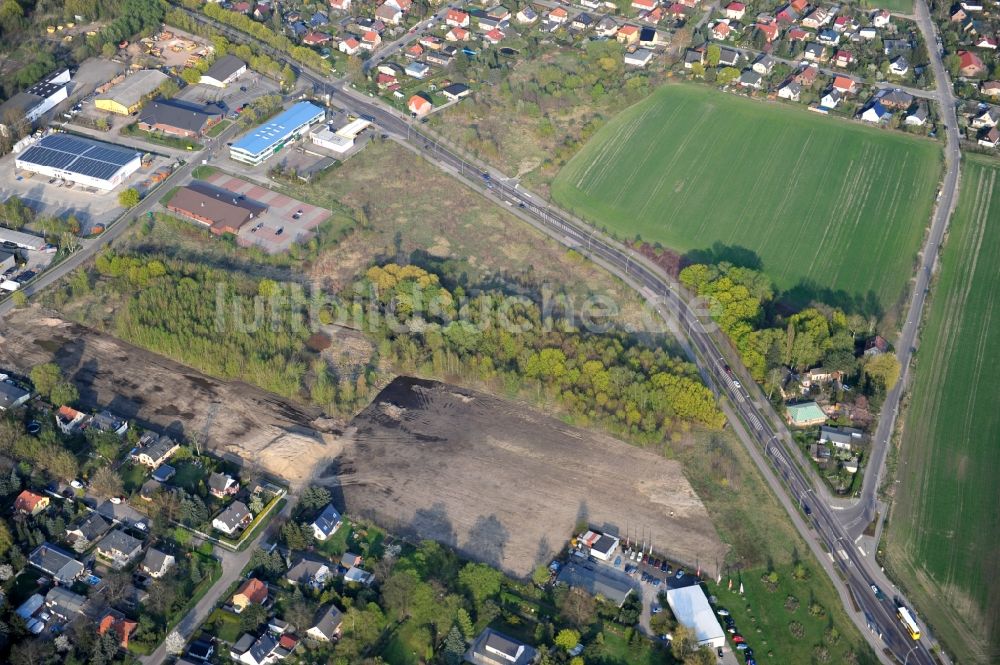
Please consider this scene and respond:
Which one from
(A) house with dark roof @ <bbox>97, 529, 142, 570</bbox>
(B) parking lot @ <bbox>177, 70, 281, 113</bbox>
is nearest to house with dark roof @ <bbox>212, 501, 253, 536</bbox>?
(A) house with dark roof @ <bbox>97, 529, 142, 570</bbox>

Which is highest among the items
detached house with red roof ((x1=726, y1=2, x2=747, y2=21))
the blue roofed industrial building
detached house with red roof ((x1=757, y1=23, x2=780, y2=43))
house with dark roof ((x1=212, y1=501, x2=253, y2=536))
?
detached house with red roof ((x1=726, y1=2, x2=747, y2=21))

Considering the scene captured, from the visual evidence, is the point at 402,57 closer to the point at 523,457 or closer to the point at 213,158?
the point at 213,158

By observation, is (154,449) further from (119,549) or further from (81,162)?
(81,162)

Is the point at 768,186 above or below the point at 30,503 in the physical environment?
above

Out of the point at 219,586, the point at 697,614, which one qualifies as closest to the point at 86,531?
the point at 219,586

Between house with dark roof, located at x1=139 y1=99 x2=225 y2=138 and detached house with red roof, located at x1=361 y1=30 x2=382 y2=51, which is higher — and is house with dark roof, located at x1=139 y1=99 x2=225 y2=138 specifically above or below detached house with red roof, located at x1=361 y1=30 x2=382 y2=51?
below

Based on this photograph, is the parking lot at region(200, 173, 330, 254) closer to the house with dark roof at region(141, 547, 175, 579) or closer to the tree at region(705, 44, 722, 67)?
the house with dark roof at region(141, 547, 175, 579)

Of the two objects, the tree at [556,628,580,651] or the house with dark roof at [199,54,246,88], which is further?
the house with dark roof at [199,54,246,88]
